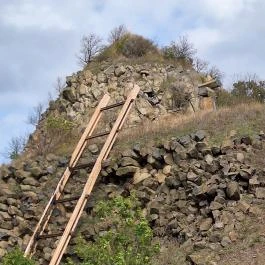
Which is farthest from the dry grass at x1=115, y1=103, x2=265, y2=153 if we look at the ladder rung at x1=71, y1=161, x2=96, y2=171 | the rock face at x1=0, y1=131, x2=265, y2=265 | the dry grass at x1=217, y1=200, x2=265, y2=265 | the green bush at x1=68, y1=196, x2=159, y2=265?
the green bush at x1=68, y1=196, x2=159, y2=265

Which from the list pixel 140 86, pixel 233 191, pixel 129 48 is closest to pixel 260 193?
pixel 233 191

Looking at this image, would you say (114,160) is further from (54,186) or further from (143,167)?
(54,186)

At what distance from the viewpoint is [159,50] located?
28.2 m

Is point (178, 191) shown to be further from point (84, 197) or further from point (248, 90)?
point (248, 90)

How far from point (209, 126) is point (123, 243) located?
7.13m

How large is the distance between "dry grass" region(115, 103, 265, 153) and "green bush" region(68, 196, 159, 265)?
5656mm

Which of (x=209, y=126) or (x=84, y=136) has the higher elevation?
(x=209, y=126)

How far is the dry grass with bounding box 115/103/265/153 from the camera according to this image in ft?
51.1

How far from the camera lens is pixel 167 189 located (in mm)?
14523

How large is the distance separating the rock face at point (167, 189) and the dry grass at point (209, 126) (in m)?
0.55

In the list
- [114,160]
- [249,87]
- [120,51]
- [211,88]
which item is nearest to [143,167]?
[114,160]

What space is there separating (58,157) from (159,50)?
1203 centimetres

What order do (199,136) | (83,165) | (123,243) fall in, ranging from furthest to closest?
1. (83,165)
2. (199,136)
3. (123,243)

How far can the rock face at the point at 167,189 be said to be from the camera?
13.0 m
